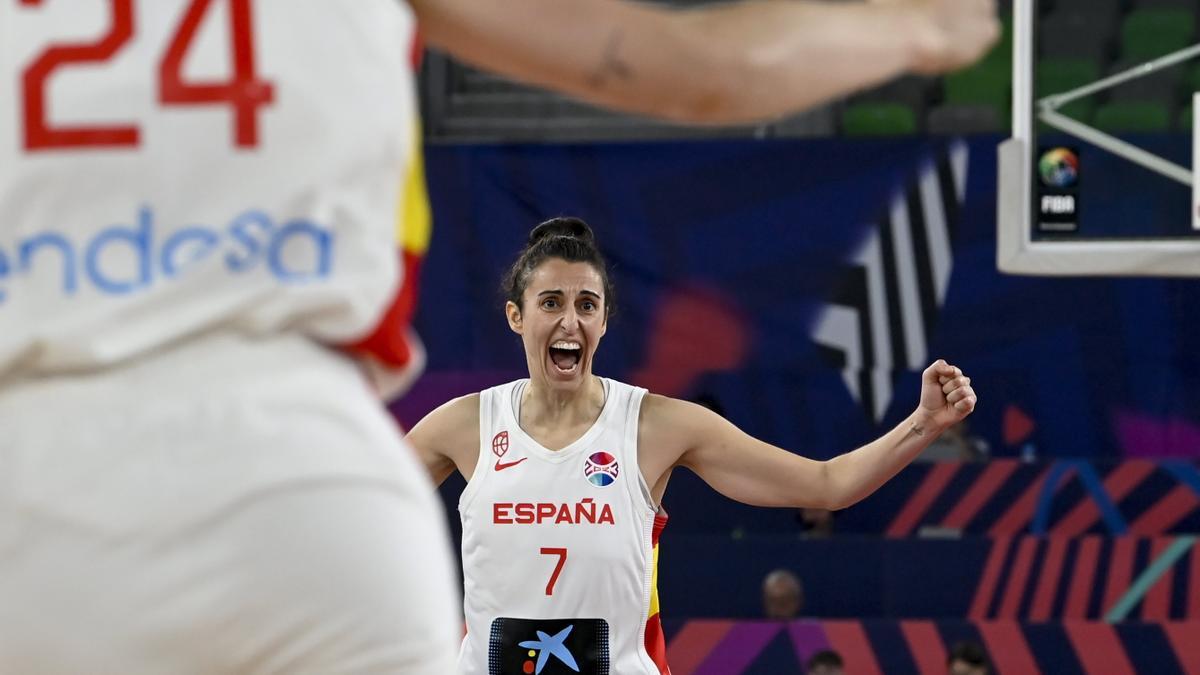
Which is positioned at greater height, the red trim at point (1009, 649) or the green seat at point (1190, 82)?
the green seat at point (1190, 82)

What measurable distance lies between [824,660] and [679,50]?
6489 millimetres

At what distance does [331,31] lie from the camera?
5.41 feet

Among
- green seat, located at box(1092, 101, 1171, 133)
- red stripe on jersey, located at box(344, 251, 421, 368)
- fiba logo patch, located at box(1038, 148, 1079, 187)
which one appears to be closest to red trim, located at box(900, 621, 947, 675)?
fiba logo patch, located at box(1038, 148, 1079, 187)

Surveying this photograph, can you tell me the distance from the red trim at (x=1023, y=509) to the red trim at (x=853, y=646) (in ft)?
4.67

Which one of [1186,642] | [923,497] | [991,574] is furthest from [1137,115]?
[1186,642]

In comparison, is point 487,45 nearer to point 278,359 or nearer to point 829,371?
point 278,359

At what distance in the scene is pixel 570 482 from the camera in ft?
16.0

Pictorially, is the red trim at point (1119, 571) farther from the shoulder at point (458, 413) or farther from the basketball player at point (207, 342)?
the basketball player at point (207, 342)

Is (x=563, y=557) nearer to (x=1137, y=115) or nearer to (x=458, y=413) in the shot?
(x=458, y=413)

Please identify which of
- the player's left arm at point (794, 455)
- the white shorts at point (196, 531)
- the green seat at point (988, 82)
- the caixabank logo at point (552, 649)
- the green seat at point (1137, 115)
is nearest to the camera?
the white shorts at point (196, 531)

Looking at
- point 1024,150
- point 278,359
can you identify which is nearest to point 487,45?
point 278,359

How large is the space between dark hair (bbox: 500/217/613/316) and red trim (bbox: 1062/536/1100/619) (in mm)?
4202

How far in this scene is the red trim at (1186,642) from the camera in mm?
7852

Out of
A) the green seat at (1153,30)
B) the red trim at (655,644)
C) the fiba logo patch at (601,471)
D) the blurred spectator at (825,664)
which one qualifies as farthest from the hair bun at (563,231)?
the green seat at (1153,30)
